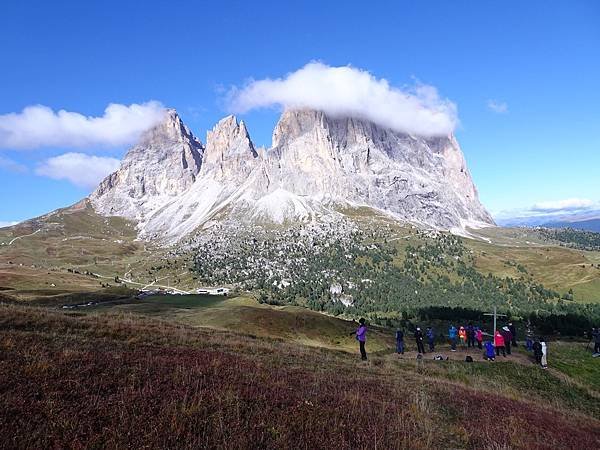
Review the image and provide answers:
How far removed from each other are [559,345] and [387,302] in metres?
143

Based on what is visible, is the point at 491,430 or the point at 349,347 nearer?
the point at 491,430

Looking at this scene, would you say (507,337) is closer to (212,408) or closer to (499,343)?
(499,343)

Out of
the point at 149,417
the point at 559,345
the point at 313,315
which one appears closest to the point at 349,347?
the point at 313,315

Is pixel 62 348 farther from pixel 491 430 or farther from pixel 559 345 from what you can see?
pixel 559 345

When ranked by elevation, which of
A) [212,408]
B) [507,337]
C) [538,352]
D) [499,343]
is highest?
[212,408]

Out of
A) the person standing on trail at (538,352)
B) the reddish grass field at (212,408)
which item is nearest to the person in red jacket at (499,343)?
the person standing on trail at (538,352)

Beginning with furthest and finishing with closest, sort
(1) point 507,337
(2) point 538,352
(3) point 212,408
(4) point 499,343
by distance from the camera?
(1) point 507,337 → (4) point 499,343 → (2) point 538,352 → (3) point 212,408

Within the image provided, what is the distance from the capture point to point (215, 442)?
8.47 m

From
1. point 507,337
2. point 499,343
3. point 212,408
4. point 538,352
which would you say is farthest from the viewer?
point 507,337

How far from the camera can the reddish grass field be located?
840cm

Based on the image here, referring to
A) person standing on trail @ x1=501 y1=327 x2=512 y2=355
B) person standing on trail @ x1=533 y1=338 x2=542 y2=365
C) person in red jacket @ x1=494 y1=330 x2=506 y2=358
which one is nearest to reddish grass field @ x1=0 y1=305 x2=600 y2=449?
person in red jacket @ x1=494 y1=330 x2=506 y2=358

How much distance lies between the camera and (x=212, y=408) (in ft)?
33.2

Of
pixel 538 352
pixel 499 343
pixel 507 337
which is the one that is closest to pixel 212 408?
pixel 499 343

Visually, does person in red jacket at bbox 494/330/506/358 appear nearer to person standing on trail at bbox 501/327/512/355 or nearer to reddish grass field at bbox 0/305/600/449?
person standing on trail at bbox 501/327/512/355
